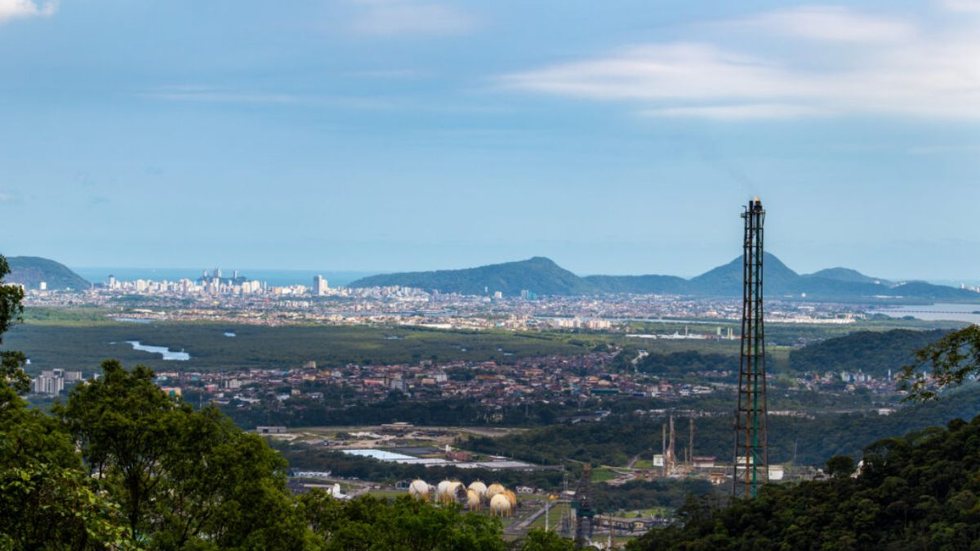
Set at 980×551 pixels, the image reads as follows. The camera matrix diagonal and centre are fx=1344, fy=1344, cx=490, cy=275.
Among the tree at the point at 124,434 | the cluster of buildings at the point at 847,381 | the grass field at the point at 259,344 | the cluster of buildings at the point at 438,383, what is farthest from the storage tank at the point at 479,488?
the grass field at the point at 259,344

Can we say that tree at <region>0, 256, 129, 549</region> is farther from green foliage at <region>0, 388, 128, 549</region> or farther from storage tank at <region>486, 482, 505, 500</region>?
storage tank at <region>486, 482, 505, 500</region>

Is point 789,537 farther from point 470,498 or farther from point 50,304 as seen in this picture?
point 50,304

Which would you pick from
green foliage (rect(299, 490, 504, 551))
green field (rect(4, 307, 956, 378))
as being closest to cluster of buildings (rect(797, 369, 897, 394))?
green field (rect(4, 307, 956, 378))

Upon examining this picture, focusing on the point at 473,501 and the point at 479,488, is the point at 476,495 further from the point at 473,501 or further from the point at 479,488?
the point at 479,488

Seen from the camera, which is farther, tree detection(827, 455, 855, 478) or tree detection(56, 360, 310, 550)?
tree detection(827, 455, 855, 478)

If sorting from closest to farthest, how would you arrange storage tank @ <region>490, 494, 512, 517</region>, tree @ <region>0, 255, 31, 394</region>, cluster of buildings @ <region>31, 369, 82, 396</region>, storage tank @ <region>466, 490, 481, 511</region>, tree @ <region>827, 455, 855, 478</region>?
tree @ <region>0, 255, 31, 394</region>
tree @ <region>827, 455, 855, 478</region>
storage tank @ <region>490, 494, 512, 517</region>
storage tank @ <region>466, 490, 481, 511</region>
cluster of buildings @ <region>31, 369, 82, 396</region>

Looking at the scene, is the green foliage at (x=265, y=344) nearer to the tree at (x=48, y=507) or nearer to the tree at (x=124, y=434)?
the tree at (x=124, y=434)
